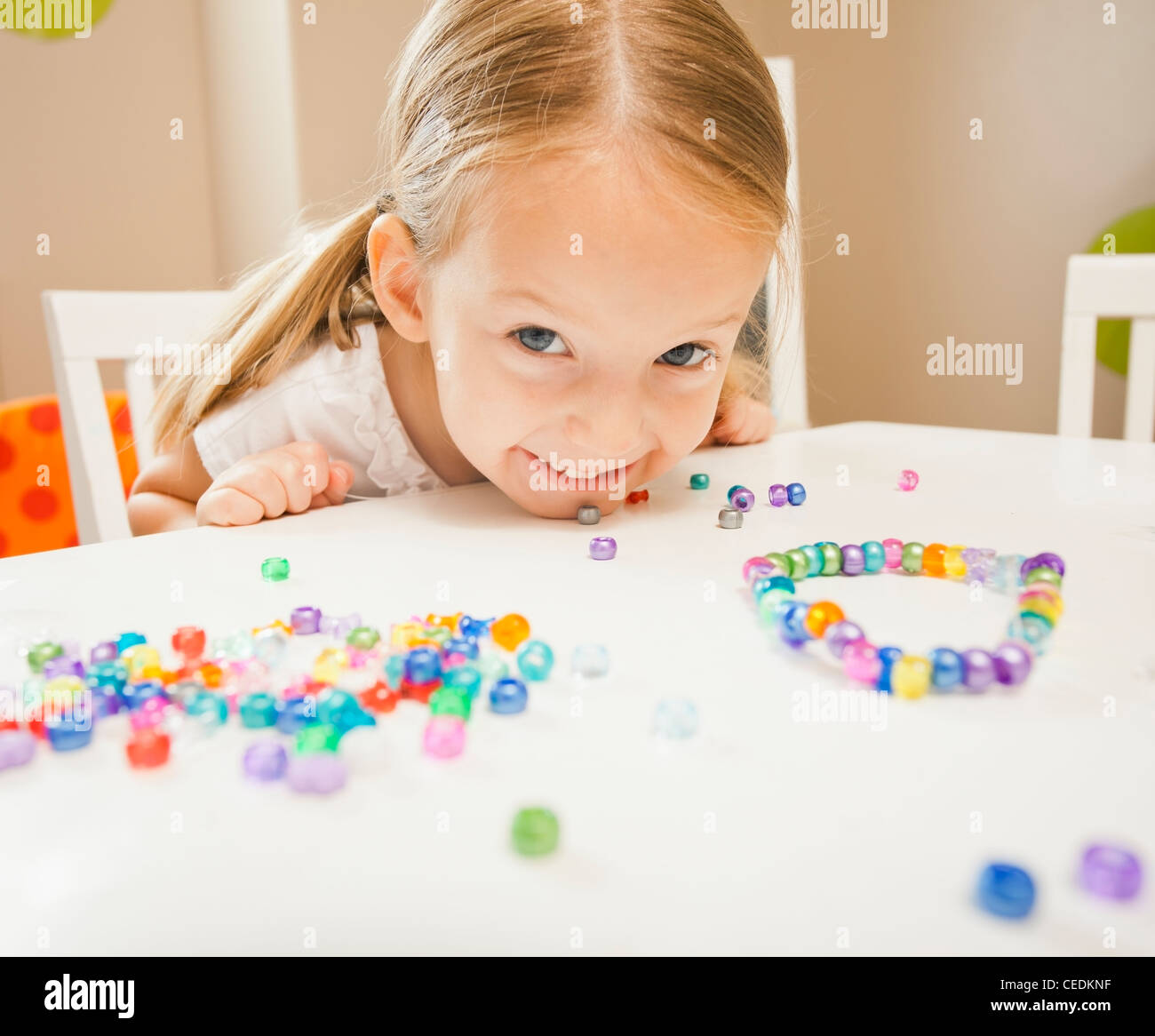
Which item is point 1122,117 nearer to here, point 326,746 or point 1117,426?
point 1117,426

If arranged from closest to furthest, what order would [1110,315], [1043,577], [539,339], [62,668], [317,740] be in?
[317,740], [62,668], [1043,577], [539,339], [1110,315]

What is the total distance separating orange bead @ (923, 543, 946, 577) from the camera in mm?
744

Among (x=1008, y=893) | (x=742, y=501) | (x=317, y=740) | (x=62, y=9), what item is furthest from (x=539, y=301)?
(x=62, y=9)

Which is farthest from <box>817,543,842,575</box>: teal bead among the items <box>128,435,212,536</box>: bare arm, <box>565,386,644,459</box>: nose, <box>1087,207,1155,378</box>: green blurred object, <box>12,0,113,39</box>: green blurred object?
<box>12,0,113,39</box>: green blurred object

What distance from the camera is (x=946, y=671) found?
509 mm

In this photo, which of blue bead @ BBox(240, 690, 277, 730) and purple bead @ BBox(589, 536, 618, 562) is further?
purple bead @ BBox(589, 536, 618, 562)

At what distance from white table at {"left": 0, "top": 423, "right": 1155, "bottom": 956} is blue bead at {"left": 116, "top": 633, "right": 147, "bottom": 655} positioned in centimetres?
2

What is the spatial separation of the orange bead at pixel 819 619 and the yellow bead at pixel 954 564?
202mm

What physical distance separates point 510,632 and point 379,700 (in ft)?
0.37

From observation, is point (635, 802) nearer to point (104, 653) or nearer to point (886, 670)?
point (886, 670)

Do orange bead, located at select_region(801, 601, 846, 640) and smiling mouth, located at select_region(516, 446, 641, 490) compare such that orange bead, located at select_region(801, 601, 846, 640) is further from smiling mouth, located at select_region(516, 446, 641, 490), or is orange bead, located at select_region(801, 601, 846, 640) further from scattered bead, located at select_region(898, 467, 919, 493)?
scattered bead, located at select_region(898, 467, 919, 493)

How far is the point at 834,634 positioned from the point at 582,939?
0.93ft
